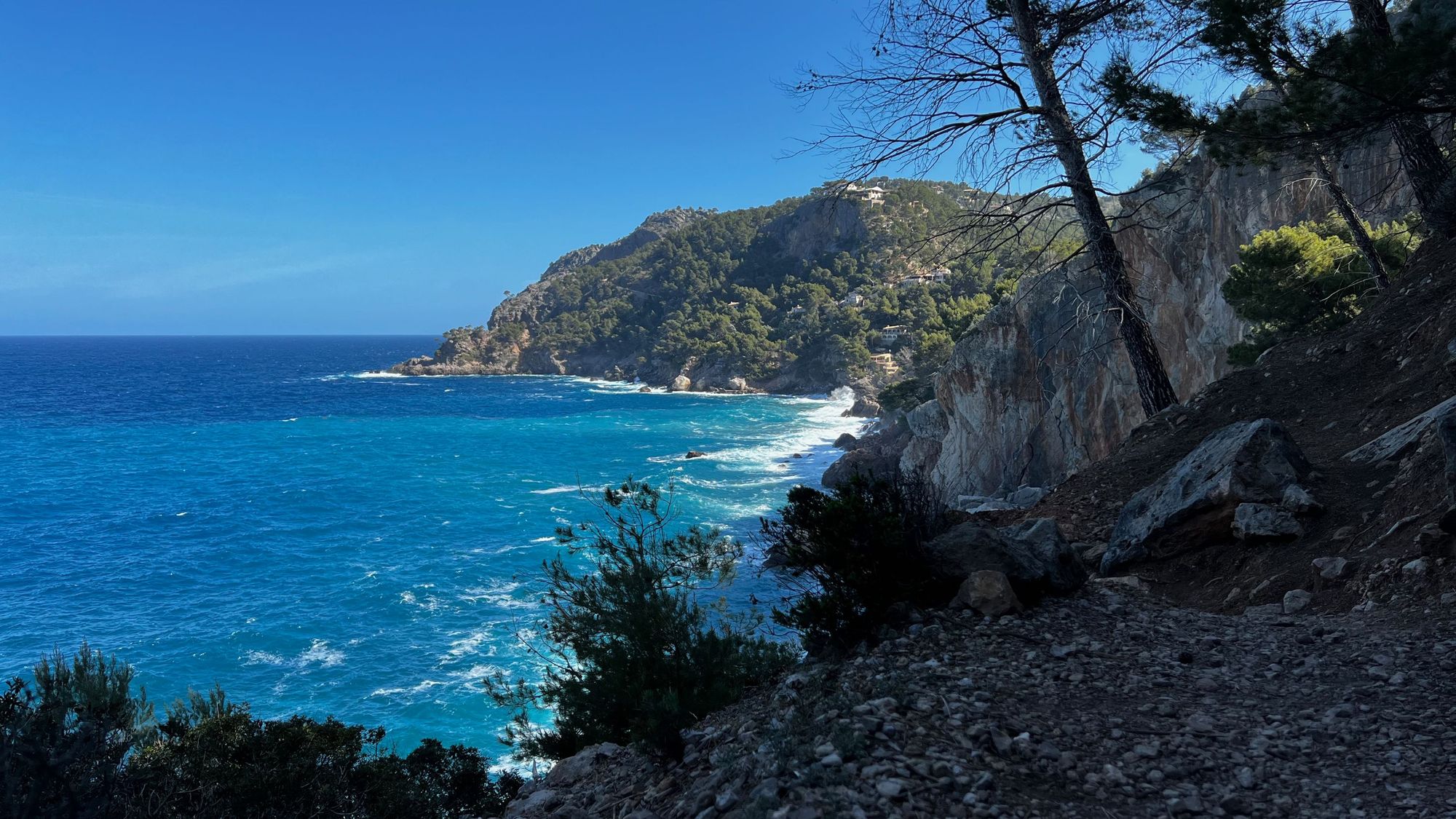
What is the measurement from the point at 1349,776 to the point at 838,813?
7.02 feet

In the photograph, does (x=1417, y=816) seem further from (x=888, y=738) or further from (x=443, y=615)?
(x=443, y=615)

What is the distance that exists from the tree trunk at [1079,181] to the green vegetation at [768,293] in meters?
51.3

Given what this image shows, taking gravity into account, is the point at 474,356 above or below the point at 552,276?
below

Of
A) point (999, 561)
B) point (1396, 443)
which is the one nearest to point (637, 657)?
point (999, 561)

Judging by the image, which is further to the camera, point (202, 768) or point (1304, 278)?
point (1304, 278)

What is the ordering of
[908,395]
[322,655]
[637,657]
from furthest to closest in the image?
1. [908,395]
2. [322,655]
3. [637,657]

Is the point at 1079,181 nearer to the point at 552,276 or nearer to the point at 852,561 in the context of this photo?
the point at 852,561

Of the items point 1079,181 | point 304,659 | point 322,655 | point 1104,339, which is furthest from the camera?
point 1104,339

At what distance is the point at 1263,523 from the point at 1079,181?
432cm

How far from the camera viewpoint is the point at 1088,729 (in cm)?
360

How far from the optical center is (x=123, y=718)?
7141 mm

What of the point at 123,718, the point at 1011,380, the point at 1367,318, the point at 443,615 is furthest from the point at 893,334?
the point at 123,718

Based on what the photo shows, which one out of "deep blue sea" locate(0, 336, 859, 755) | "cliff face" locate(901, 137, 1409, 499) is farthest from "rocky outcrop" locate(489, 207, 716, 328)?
"cliff face" locate(901, 137, 1409, 499)

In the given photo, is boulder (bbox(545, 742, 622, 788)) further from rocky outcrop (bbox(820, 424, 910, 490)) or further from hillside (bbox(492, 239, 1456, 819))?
rocky outcrop (bbox(820, 424, 910, 490))
